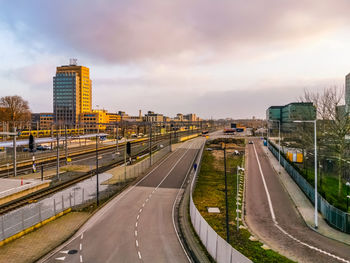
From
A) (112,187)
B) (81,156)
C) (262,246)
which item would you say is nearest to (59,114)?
(81,156)

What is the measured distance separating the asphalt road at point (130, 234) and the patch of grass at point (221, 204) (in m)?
3.78

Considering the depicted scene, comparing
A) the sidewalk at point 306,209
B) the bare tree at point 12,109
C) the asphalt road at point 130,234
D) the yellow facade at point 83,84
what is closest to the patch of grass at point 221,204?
the asphalt road at point 130,234

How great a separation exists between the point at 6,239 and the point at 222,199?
22237mm

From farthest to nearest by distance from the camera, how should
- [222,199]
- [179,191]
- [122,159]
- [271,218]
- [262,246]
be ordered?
[122,159] < [179,191] < [222,199] < [271,218] < [262,246]

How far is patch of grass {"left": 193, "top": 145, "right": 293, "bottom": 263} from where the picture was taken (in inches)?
627

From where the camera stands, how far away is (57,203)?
29.0 meters

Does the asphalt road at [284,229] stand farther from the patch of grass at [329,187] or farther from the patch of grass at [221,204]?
the patch of grass at [329,187]

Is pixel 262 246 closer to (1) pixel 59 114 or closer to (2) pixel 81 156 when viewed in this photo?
(2) pixel 81 156

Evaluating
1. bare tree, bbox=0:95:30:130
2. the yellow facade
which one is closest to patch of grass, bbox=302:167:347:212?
bare tree, bbox=0:95:30:130

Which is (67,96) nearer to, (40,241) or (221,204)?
(40,241)

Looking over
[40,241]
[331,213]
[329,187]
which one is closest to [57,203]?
[40,241]

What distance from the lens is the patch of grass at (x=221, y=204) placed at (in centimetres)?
1593

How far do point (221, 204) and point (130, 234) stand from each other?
463 inches

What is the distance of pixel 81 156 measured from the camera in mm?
65125
